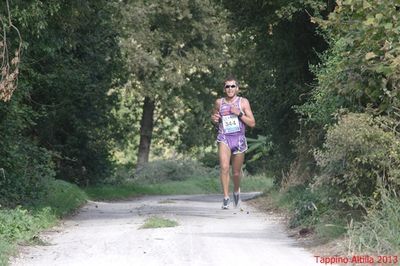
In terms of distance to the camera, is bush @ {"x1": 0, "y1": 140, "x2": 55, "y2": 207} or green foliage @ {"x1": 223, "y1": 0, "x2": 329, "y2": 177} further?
green foliage @ {"x1": 223, "y1": 0, "x2": 329, "y2": 177}

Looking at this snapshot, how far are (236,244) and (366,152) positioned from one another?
1.91m

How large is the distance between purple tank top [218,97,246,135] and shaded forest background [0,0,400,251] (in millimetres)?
1053

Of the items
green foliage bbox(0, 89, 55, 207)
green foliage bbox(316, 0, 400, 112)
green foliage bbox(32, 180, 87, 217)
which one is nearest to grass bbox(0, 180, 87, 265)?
green foliage bbox(32, 180, 87, 217)

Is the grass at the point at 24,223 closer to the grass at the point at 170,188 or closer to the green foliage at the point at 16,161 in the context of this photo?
the green foliage at the point at 16,161

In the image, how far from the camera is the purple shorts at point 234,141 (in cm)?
1334

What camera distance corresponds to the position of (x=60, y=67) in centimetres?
1989

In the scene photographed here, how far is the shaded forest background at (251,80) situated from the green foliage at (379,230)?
149 millimetres

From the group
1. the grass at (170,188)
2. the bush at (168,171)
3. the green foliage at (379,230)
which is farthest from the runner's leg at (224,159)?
the bush at (168,171)

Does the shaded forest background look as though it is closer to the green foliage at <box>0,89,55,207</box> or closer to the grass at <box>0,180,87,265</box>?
the green foliage at <box>0,89,55,207</box>

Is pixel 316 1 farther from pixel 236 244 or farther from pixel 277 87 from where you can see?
pixel 236 244

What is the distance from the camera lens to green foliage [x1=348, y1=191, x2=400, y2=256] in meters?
7.46

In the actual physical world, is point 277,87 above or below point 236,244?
above

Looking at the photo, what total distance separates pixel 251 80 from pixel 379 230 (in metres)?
15.9

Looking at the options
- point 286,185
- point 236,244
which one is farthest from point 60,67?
point 236,244
